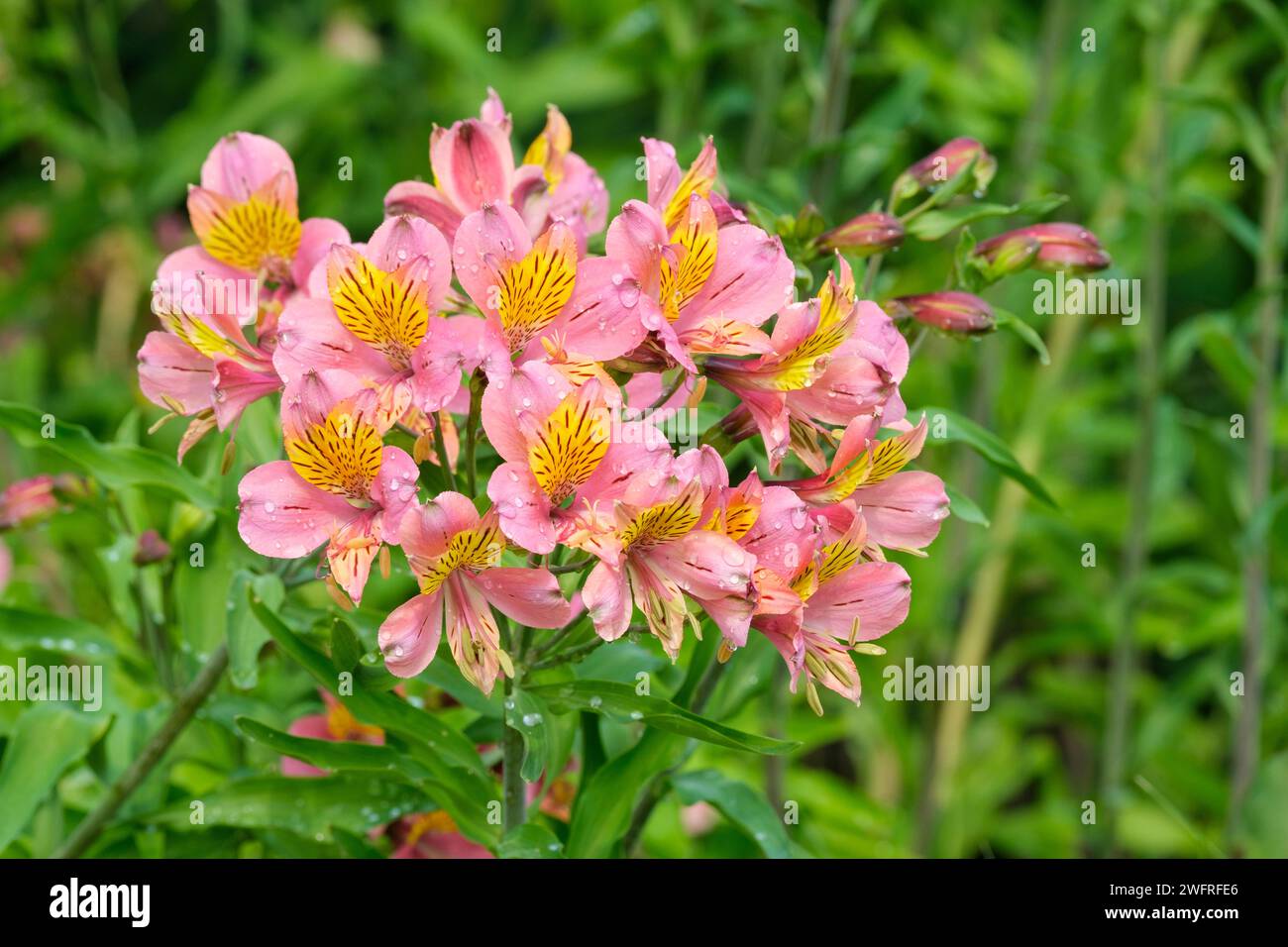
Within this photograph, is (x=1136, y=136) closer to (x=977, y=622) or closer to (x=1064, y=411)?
(x=1064, y=411)

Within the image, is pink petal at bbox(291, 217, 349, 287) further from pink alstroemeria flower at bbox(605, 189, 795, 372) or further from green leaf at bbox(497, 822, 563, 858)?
green leaf at bbox(497, 822, 563, 858)

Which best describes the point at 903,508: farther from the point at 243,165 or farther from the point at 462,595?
the point at 243,165

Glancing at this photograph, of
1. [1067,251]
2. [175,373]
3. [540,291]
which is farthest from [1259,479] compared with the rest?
[175,373]

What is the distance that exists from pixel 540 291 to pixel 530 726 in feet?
0.80

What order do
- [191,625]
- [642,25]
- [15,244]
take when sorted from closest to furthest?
[191,625], [642,25], [15,244]

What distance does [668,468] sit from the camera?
2.28ft

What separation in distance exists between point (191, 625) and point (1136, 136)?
1.70m

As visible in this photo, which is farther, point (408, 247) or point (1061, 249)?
point (1061, 249)

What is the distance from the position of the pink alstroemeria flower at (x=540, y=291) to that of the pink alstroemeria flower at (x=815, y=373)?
0.25ft

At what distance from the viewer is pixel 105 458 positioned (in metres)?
0.97

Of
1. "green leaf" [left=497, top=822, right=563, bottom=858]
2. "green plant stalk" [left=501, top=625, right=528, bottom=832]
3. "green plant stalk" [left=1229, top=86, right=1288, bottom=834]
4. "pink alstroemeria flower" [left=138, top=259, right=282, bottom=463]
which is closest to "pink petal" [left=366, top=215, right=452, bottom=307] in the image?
"pink alstroemeria flower" [left=138, top=259, right=282, bottom=463]

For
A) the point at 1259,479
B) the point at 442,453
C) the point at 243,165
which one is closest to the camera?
the point at 442,453

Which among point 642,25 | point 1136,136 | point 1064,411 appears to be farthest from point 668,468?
point 1136,136

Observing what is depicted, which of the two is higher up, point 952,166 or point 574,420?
point 952,166
